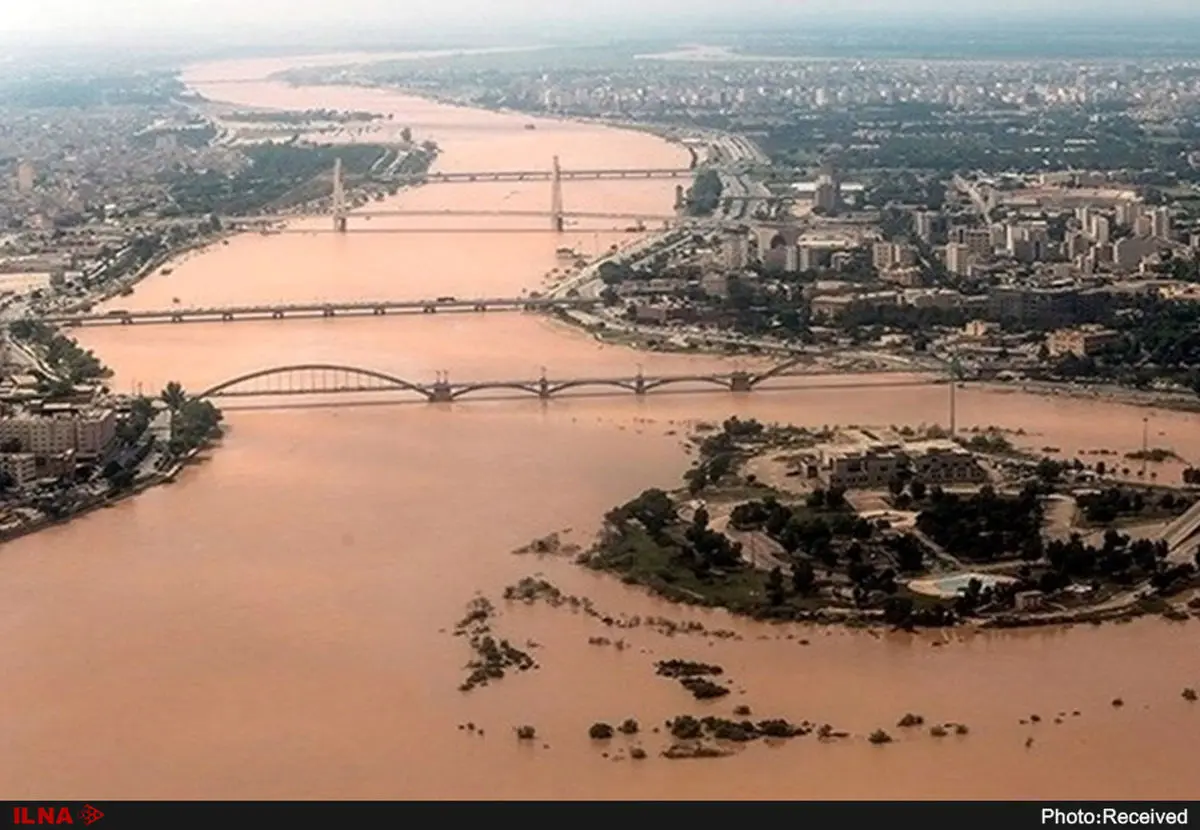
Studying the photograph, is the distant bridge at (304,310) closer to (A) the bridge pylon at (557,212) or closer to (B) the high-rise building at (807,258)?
(B) the high-rise building at (807,258)

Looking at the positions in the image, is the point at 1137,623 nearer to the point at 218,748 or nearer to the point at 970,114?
the point at 218,748

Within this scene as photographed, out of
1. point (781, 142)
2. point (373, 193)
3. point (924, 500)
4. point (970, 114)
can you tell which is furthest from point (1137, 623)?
point (970, 114)

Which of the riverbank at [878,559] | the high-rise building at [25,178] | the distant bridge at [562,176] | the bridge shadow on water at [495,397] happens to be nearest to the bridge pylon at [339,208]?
the distant bridge at [562,176]

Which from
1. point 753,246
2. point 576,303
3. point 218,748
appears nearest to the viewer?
point 218,748

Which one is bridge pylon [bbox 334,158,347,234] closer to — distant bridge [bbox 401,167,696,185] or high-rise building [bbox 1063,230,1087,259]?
distant bridge [bbox 401,167,696,185]
